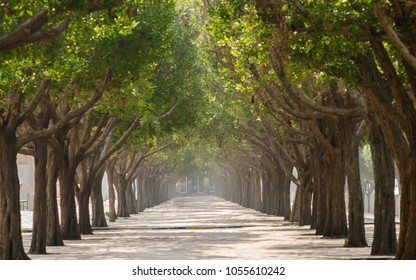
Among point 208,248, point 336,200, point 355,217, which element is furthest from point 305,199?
point 208,248

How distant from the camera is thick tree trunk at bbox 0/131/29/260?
2392cm

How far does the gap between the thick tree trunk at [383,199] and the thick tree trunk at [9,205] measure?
958 centimetres

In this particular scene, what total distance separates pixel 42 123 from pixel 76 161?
27.1ft

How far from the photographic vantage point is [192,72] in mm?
39469

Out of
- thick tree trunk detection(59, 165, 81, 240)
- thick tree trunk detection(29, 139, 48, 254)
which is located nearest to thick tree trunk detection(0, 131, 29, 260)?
thick tree trunk detection(29, 139, 48, 254)

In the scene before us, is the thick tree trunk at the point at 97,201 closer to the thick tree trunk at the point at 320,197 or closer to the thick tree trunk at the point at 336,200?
the thick tree trunk at the point at 320,197

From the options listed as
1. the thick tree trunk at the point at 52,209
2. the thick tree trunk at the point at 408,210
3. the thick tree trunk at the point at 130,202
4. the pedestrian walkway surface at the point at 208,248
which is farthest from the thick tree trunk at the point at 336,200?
the thick tree trunk at the point at 130,202

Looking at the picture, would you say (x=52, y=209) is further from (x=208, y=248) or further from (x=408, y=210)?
(x=408, y=210)

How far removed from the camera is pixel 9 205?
24.0m

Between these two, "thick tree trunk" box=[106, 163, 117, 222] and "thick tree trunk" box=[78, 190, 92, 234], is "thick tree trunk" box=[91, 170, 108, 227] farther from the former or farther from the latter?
"thick tree trunk" box=[106, 163, 117, 222]

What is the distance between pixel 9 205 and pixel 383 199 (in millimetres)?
10098
